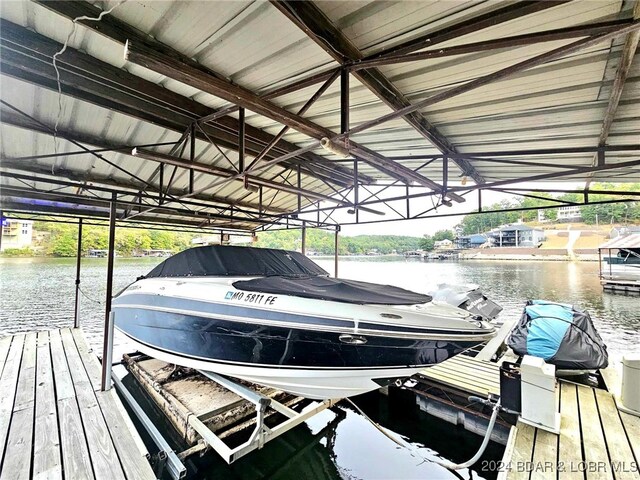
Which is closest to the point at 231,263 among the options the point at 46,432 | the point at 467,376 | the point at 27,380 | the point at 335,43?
the point at 46,432

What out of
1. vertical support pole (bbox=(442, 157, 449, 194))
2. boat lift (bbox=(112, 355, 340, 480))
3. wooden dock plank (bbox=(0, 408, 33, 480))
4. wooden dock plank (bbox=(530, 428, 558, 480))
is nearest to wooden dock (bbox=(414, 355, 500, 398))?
wooden dock plank (bbox=(530, 428, 558, 480))

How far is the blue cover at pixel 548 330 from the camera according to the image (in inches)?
137

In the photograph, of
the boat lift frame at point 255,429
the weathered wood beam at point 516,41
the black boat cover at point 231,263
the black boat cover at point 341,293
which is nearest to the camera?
the weathered wood beam at point 516,41

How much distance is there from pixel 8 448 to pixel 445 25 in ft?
15.4

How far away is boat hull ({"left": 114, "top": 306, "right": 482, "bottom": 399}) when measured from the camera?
2.29 meters

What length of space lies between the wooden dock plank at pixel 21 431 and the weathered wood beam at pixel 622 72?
4752mm

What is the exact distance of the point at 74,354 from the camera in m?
4.68

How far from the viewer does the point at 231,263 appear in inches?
148

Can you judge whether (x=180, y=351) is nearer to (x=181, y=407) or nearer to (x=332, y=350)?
(x=181, y=407)

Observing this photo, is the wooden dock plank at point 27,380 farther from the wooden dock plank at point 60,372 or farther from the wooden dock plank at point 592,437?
the wooden dock plank at point 592,437

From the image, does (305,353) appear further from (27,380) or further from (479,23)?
(27,380)

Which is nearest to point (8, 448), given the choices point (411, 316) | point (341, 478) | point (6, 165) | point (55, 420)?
point (55, 420)

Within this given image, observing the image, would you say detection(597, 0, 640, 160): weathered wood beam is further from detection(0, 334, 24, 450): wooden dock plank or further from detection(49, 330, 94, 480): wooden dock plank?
detection(0, 334, 24, 450): wooden dock plank

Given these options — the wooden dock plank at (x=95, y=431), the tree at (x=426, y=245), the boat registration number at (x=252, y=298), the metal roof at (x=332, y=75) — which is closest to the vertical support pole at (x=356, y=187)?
the metal roof at (x=332, y=75)
